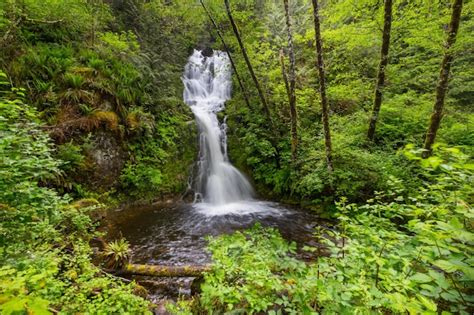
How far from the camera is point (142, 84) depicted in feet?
31.4

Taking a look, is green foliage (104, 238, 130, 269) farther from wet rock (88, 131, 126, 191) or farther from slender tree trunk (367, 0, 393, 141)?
slender tree trunk (367, 0, 393, 141)

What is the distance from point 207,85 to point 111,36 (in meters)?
6.00

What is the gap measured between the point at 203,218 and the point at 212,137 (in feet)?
15.2

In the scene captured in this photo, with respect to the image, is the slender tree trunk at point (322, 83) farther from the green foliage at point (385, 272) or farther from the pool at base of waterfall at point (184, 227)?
the green foliage at point (385, 272)

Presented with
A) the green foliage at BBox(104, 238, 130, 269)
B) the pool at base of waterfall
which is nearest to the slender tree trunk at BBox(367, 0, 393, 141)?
the pool at base of waterfall

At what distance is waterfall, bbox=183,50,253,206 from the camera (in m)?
9.13

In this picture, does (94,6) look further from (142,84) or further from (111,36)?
(142,84)

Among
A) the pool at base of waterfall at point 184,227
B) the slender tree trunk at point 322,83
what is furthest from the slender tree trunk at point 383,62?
the pool at base of waterfall at point 184,227

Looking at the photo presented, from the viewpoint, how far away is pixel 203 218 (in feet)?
23.4

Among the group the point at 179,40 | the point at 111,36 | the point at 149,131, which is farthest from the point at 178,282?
the point at 179,40

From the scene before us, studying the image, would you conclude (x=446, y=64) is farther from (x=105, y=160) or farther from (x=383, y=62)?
(x=105, y=160)

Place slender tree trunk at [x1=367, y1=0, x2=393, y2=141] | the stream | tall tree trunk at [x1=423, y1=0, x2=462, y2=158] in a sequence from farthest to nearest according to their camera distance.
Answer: slender tree trunk at [x1=367, y1=0, x2=393, y2=141] → the stream → tall tree trunk at [x1=423, y1=0, x2=462, y2=158]

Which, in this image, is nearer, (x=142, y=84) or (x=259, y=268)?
(x=259, y=268)

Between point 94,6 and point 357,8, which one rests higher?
point 94,6
